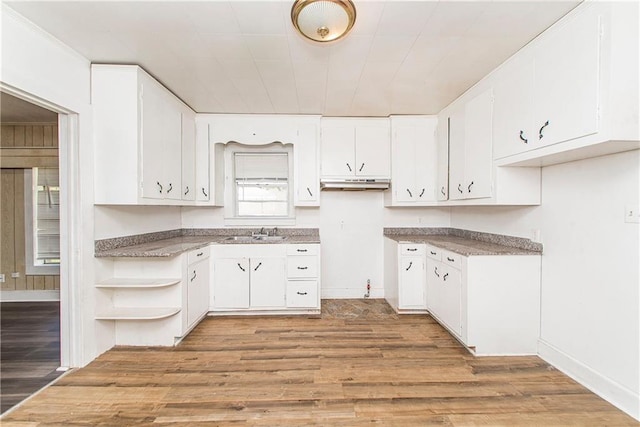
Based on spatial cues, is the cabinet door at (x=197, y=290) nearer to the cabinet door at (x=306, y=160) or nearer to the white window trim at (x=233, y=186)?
the white window trim at (x=233, y=186)

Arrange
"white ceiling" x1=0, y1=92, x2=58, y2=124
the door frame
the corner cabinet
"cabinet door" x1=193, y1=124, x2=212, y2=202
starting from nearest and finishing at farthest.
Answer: the door frame
the corner cabinet
"white ceiling" x1=0, y1=92, x2=58, y2=124
"cabinet door" x1=193, y1=124, x2=212, y2=202

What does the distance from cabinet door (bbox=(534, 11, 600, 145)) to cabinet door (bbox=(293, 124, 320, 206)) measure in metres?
2.17

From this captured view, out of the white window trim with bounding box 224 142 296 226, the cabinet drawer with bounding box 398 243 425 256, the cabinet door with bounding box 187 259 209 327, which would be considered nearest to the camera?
the cabinet door with bounding box 187 259 209 327

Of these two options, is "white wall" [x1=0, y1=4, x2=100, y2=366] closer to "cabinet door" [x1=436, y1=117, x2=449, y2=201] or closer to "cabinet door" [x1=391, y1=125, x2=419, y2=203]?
"cabinet door" [x1=391, y1=125, x2=419, y2=203]

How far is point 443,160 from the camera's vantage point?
10.8 feet

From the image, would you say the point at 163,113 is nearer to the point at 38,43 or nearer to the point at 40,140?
the point at 38,43

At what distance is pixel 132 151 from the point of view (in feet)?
7.57

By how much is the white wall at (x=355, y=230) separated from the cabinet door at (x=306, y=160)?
460 mm

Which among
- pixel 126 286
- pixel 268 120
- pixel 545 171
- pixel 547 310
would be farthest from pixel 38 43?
pixel 547 310

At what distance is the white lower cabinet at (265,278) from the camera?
10.4ft

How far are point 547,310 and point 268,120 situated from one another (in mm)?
3356

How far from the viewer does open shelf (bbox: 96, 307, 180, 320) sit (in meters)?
2.33

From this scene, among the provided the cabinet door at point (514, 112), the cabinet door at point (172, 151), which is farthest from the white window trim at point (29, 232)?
the cabinet door at point (514, 112)

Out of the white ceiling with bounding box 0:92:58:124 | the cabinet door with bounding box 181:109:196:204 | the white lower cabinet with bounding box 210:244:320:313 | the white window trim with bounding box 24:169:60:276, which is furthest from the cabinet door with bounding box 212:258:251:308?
the white window trim with bounding box 24:169:60:276
